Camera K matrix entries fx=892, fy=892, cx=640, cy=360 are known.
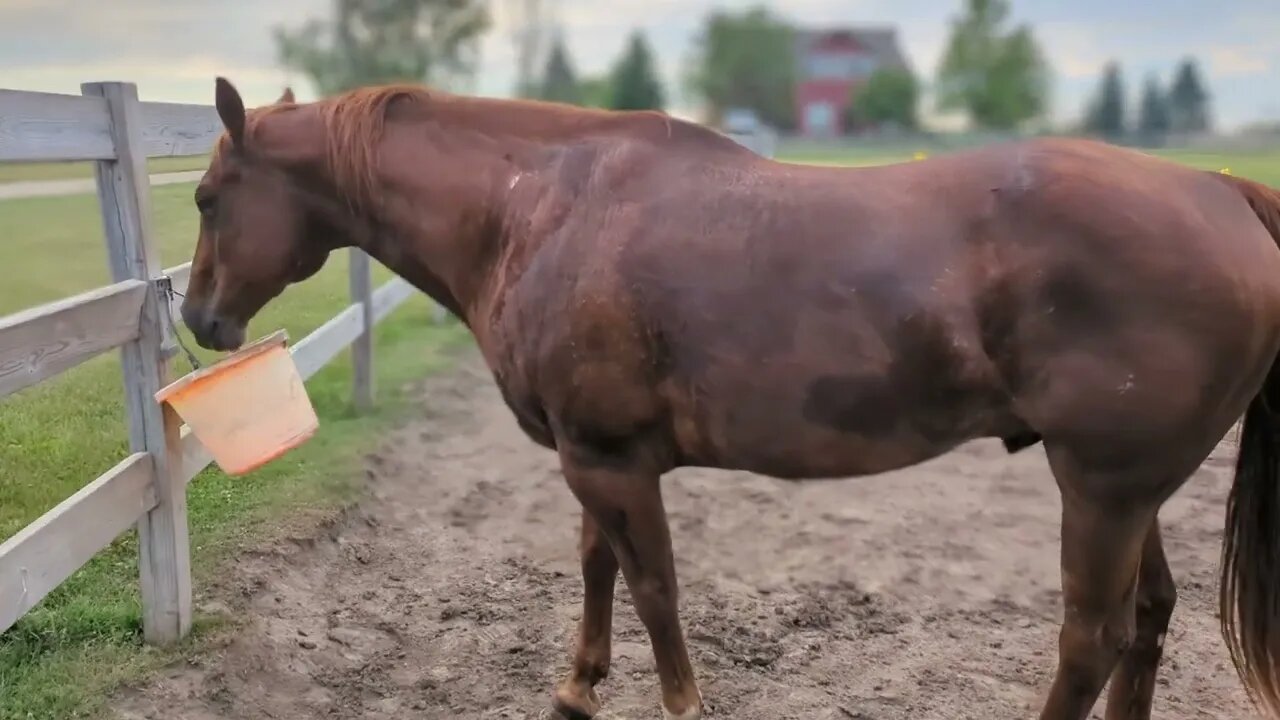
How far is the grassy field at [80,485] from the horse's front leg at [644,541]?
55.5 inches

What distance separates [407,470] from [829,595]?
2.33 metres

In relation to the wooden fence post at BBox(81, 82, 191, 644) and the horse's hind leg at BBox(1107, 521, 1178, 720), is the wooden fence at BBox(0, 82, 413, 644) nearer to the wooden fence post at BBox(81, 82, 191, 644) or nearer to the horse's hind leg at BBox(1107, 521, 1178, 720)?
the wooden fence post at BBox(81, 82, 191, 644)

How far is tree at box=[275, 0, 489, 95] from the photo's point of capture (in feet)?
39.3

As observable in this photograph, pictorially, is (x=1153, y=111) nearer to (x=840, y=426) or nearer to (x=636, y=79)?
(x=840, y=426)

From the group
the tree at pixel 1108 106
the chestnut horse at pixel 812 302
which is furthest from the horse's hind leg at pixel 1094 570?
the tree at pixel 1108 106

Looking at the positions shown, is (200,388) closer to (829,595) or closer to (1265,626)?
(829,595)

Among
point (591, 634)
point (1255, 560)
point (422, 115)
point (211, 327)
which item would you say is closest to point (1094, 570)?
point (1255, 560)

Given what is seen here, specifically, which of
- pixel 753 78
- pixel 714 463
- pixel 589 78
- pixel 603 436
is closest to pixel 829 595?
pixel 714 463

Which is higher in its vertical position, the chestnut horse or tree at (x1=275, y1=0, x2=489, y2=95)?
tree at (x1=275, y1=0, x2=489, y2=95)

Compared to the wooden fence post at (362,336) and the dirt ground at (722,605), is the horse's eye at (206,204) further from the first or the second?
the wooden fence post at (362,336)

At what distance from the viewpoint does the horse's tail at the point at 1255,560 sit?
2055mm

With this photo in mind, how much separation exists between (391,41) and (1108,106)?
1039 centimetres

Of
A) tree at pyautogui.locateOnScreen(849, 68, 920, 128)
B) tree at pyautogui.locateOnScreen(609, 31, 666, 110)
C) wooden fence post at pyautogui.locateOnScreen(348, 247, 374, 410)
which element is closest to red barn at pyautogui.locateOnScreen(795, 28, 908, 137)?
tree at pyautogui.locateOnScreen(849, 68, 920, 128)

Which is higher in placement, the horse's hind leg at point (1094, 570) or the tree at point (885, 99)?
the tree at point (885, 99)
